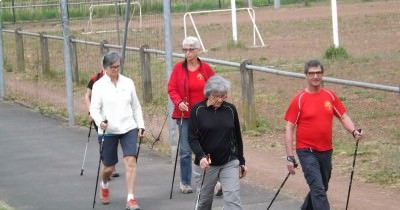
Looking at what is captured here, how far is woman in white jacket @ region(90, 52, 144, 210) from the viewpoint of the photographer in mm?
11352

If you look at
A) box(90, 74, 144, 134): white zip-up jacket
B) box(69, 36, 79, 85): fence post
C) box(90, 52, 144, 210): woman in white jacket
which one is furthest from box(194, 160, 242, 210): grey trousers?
box(69, 36, 79, 85): fence post

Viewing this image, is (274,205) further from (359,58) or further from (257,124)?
(359,58)

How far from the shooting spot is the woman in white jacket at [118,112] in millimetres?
11352

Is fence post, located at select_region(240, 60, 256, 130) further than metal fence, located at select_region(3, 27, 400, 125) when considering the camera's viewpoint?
No

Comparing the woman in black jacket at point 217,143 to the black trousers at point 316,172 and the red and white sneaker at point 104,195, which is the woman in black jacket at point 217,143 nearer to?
the black trousers at point 316,172

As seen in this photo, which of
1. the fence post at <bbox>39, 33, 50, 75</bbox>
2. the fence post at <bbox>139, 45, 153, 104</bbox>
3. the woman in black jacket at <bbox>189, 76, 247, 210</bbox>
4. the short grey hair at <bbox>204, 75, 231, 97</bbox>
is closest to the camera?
the short grey hair at <bbox>204, 75, 231, 97</bbox>

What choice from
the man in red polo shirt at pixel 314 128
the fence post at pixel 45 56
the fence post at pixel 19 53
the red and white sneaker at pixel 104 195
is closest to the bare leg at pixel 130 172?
the red and white sneaker at pixel 104 195

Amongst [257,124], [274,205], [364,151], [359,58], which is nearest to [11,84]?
[359,58]

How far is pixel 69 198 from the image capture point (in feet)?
40.4

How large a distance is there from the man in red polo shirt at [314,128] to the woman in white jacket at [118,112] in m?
2.25

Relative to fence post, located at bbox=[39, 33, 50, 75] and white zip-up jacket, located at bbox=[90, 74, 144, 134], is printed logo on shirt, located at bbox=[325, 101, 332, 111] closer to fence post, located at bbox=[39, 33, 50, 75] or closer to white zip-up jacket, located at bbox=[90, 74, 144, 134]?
white zip-up jacket, located at bbox=[90, 74, 144, 134]

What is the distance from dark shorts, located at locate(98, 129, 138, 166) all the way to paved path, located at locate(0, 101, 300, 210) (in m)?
0.54

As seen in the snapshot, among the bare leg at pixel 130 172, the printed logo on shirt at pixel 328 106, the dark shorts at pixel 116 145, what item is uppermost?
the printed logo on shirt at pixel 328 106

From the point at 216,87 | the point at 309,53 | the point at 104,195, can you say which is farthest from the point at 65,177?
the point at 309,53
